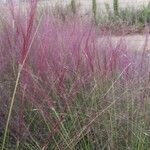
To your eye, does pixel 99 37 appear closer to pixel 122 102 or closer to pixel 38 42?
pixel 38 42

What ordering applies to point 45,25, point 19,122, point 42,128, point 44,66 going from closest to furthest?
1. point 19,122
2. point 42,128
3. point 44,66
4. point 45,25

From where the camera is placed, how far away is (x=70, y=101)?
2496 mm

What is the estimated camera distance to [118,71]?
282 cm

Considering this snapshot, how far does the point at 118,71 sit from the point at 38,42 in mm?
546

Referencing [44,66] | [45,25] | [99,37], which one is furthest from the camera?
[99,37]

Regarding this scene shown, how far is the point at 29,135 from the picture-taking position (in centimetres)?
235

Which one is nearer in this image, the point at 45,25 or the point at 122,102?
the point at 122,102

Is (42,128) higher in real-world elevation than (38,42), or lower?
lower

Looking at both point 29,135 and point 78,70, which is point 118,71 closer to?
point 78,70

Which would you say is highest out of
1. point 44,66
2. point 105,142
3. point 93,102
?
point 44,66

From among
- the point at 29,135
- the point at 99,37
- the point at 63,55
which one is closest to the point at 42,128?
the point at 29,135

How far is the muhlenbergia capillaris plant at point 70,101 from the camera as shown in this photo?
231 cm

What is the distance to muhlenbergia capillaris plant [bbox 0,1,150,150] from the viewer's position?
2314mm

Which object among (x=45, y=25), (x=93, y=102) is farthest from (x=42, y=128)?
(x=45, y=25)
